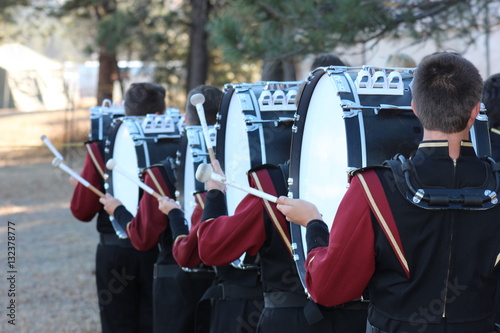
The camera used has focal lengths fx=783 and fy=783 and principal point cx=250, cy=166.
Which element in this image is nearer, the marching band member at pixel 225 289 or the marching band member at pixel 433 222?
the marching band member at pixel 433 222

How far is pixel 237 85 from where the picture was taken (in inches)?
137

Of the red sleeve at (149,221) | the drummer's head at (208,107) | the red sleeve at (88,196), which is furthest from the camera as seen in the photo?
the red sleeve at (88,196)

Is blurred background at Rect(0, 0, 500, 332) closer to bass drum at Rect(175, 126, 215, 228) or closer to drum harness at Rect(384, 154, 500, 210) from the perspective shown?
bass drum at Rect(175, 126, 215, 228)

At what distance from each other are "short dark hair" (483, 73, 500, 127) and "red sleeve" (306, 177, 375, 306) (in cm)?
138

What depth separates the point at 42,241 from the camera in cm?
1071

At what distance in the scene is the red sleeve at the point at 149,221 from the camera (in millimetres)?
4312

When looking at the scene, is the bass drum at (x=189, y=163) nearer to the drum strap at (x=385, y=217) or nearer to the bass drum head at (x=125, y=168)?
the bass drum head at (x=125, y=168)

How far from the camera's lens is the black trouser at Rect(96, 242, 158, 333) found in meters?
5.03

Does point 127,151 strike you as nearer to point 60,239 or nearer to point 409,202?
point 409,202

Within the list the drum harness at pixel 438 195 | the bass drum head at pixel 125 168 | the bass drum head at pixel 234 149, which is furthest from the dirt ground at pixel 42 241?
the drum harness at pixel 438 195

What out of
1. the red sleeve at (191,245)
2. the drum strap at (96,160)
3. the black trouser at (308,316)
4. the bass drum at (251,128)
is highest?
the bass drum at (251,128)

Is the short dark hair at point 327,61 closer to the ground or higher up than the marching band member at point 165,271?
higher up

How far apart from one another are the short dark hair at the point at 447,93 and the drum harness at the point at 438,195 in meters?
0.14

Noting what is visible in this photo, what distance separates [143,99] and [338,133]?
2676mm
